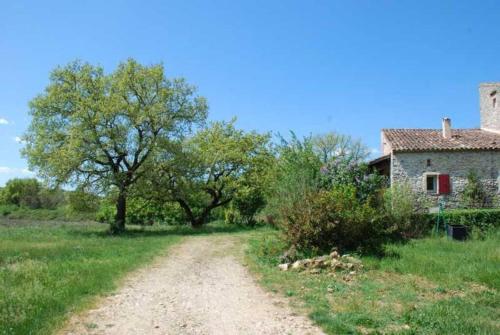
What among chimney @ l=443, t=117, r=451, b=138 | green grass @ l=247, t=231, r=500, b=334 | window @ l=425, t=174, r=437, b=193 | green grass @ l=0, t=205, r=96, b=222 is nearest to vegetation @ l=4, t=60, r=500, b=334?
green grass @ l=247, t=231, r=500, b=334

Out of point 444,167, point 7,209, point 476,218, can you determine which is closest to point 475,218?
point 476,218

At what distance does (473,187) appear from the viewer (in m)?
24.6

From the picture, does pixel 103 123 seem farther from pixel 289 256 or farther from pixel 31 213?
pixel 31 213

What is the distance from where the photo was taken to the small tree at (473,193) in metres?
24.6

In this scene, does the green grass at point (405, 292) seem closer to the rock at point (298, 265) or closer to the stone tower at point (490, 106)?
the rock at point (298, 265)

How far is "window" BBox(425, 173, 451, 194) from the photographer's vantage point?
24812mm

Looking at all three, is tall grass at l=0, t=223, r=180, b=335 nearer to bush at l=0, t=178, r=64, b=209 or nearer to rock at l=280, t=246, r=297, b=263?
rock at l=280, t=246, r=297, b=263

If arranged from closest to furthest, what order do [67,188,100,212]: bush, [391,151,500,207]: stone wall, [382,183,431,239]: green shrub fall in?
[382,183,431,239]: green shrub
[67,188,100,212]: bush
[391,151,500,207]: stone wall

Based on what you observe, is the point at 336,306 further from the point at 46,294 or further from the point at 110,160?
the point at 110,160

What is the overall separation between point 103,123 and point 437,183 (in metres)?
19.6

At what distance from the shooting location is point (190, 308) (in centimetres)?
733

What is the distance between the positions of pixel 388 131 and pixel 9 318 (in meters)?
25.8

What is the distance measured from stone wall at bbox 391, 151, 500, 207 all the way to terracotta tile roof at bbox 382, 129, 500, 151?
16.0 inches

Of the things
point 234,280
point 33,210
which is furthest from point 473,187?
point 33,210
